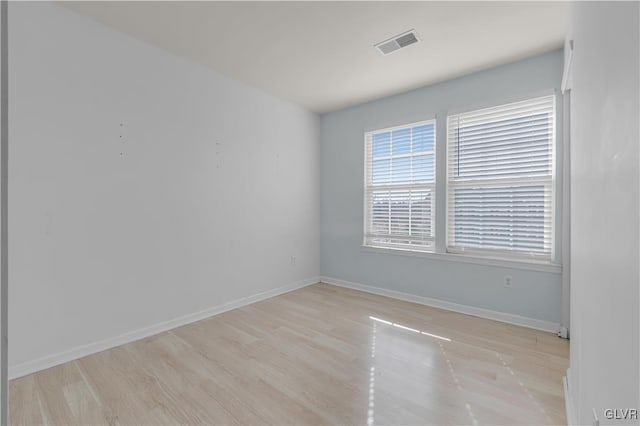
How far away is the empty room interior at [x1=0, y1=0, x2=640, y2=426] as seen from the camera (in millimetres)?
1662

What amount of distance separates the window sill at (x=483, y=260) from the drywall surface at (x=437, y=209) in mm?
42

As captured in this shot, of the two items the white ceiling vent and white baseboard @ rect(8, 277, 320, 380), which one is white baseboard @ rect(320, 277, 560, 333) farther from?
the white ceiling vent

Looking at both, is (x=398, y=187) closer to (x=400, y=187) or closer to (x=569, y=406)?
Result: (x=400, y=187)

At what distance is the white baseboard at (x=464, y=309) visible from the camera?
2867mm

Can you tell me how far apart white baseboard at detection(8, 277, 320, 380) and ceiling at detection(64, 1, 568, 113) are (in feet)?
8.76

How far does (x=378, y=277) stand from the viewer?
4070 millimetres

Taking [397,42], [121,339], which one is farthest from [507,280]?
[121,339]

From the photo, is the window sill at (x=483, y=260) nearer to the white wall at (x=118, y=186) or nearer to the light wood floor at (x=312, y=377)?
the light wood floor at (x=312, y=377)

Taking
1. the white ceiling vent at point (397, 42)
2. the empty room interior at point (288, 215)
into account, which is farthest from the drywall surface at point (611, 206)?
the white ceiling vent at point (397, 42)

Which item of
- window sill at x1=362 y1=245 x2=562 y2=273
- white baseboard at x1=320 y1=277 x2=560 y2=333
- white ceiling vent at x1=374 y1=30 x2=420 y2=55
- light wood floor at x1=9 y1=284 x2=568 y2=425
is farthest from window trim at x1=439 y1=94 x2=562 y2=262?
white ceiling vent at x1=374 y1=30 x2=420 y2=55

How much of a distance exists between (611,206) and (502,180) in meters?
2.62

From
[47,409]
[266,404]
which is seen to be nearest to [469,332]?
[266,404]

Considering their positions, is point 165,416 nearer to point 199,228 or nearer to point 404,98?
point 199,228

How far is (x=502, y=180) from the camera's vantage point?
3080mm
